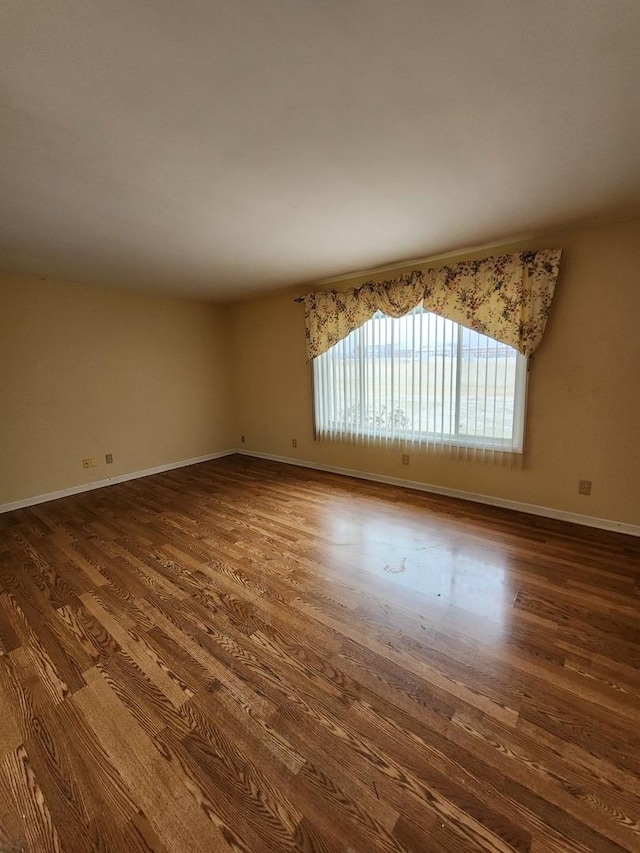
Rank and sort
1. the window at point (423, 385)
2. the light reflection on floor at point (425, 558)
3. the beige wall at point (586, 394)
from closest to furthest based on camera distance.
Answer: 1. the light reflection on floor at point (425, 558)
2. the beige wall at point (586, 394)
3. the window at point (423, 385)

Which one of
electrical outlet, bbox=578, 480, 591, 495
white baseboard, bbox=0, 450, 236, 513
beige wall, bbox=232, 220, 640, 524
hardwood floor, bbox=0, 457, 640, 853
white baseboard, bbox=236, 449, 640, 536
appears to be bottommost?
hardwood floor, bbox=0, 457, 640, 853

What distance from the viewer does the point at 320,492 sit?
12.1 ft

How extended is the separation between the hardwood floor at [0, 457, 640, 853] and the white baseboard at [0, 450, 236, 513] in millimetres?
1082

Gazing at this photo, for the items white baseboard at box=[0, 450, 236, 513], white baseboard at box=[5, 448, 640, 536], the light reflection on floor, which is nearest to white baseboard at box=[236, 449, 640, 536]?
white baseboard at box=[5, 448, 640, 536]

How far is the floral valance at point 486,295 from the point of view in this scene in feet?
8.93

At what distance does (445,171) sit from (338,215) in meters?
0.74

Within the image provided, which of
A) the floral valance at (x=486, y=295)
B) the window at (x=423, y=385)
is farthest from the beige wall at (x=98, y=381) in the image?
the floral valance at (x=486, y=295)

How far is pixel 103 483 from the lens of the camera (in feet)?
13.4

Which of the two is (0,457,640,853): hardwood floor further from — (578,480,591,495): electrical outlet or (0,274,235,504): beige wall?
(0,274,235,504): beige wall

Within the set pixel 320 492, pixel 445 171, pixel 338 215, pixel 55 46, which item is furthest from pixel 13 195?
pixel 320 492

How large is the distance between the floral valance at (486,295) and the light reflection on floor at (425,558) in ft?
5.55

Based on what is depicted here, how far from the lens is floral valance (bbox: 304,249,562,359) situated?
2.72 meters

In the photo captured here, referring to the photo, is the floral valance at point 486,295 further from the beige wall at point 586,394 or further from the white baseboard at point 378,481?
the white baseboard at point 378,481

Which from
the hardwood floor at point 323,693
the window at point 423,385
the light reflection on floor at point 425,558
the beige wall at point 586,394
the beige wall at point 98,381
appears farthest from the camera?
the beige wall at point 98,381
